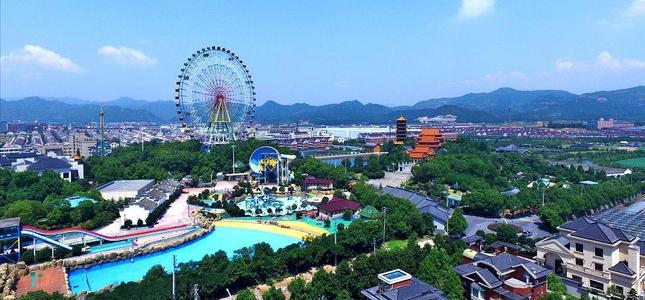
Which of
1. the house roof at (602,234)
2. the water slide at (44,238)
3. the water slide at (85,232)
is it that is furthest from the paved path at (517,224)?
the water slide at (44,238)

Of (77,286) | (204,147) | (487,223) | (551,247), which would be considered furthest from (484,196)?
(204,147)

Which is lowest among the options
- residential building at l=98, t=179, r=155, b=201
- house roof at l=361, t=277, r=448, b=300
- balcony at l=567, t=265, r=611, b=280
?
balcony at l=567, t=265, r=611, b=280

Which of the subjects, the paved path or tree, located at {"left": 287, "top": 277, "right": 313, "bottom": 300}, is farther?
the paved path

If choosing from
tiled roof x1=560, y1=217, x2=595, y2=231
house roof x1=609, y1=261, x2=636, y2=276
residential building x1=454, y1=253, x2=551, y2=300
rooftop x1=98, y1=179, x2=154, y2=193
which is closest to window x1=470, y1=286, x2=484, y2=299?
A: residential building x1=454, y1=253, x2=551, y2=300

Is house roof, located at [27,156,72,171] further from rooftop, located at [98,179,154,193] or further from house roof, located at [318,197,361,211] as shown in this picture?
house roof, located at [318,197,361,211]

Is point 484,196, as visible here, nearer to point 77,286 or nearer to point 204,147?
point 77,286

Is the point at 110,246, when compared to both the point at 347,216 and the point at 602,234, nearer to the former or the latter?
the point at 347,216
